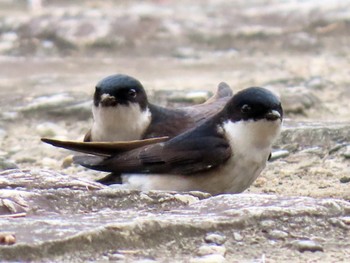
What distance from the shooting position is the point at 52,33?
30.5 ft

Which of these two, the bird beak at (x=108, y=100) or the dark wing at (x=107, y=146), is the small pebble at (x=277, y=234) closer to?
the dark wing at (x=107, y=146)

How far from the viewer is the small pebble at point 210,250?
11.4ft

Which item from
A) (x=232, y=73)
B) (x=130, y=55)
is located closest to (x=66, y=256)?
(x=232, y=73)

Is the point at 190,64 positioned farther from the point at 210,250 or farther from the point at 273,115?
the point at 210,250

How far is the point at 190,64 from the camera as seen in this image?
8.70m

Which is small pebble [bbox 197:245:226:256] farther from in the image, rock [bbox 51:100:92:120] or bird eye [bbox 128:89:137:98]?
rock [bbox 51:100:92:120]

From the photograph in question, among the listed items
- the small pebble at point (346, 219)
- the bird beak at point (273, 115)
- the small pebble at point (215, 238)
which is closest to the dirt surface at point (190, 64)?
the bird beak at point (273, 115)

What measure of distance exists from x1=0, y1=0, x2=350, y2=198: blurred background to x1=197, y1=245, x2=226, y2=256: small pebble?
2.79 meters

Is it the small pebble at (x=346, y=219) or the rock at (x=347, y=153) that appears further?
the rock at (x=347, y=153)

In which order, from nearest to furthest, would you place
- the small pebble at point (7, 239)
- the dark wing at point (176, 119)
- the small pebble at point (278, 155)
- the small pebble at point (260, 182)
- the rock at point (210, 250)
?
the small pebble at point (7, 239) < the rock at point (210, 250) < the small pebble at point (260, 182) < the dark wing at point (176, 119) < the small pebble at point (278, 155)

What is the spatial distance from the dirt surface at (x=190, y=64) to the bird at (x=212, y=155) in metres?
0.30

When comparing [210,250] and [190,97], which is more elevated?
[210,250]

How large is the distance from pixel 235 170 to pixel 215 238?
135cm

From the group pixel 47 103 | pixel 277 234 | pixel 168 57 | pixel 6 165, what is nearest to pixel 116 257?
pixel 277 234
